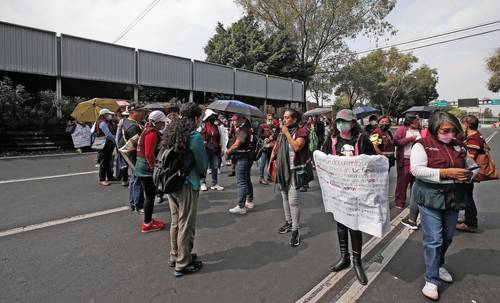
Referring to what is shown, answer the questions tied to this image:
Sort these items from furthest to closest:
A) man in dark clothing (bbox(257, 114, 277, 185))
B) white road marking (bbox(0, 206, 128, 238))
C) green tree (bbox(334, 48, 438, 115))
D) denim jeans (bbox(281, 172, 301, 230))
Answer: green tree (bbox(334, 48, 438, 115)) < man in dark clothing (bbox(257, 114, 277, 185)) < white road marking (bbox(0, 206, 128, 238)) < denim jeans (bbox(281, 172, 301, 230))

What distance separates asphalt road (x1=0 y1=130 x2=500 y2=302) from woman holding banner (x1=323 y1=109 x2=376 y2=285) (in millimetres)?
166

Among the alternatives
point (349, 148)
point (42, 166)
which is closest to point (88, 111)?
point (42, 166)

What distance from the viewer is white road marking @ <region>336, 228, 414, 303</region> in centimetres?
284

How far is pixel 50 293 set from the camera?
9.24 ft

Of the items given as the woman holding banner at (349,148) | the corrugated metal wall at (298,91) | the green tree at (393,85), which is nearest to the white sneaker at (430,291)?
the woman holding banner at (349,148)

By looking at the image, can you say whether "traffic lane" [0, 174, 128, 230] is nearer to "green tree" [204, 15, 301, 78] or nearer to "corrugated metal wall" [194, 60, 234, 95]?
"corrugated metal wall" [194, 60, 234, 95]

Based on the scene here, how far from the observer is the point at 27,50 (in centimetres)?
1370

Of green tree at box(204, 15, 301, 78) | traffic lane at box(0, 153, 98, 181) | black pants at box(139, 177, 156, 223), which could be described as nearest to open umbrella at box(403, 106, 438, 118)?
black pants at box(139, 177, 156, 223)

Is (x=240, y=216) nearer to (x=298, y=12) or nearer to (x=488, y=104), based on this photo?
(x=298, y=12)

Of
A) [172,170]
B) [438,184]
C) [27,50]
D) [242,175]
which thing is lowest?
[242,175]

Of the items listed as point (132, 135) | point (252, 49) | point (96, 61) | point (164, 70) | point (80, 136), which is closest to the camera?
point (132, 135)

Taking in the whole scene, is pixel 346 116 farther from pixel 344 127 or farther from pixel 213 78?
pixel 213 78

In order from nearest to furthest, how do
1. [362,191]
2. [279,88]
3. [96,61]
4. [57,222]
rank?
[362,191], [57,222], [96,61], [279,88]

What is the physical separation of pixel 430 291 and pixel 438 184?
101 centimetres
